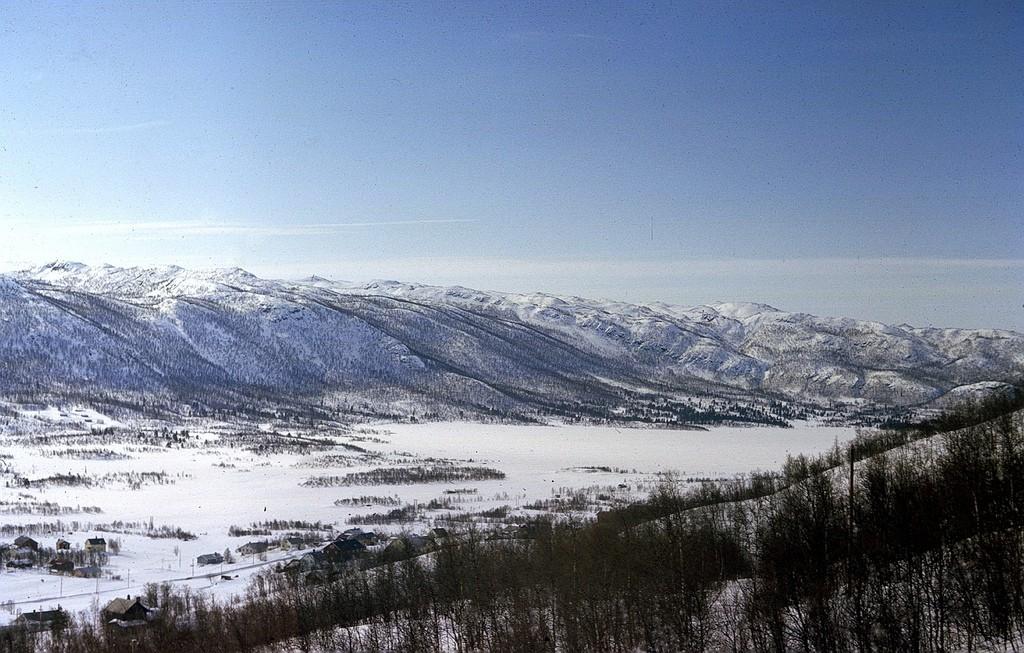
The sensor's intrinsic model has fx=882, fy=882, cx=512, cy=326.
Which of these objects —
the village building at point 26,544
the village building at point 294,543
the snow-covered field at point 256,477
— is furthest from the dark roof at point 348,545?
the village building at point 26,544

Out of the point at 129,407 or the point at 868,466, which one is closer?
the point at 868,466

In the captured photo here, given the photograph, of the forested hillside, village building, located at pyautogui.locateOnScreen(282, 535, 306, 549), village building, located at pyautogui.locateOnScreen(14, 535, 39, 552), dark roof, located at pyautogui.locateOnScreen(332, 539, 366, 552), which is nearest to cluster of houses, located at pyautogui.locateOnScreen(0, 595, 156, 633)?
the forested hillside

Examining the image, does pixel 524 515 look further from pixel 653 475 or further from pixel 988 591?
pixel 988 591

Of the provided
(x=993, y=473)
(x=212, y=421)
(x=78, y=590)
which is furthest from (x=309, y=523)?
(x=212, y=421)

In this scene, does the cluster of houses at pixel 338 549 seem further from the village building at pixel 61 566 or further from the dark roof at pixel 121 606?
the dark roof at pixel 121 606

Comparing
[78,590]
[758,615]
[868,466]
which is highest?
[868,466]
